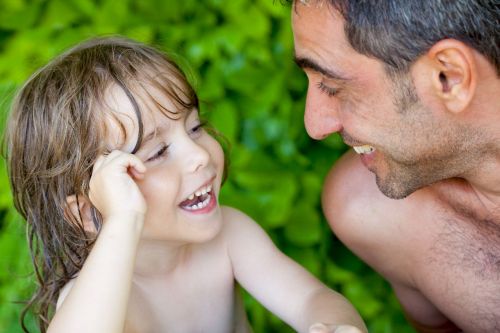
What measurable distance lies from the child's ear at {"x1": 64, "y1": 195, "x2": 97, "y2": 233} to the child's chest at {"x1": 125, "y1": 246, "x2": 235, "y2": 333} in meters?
0.22

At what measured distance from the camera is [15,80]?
10.6 feet

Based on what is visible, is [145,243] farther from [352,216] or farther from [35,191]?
[352,216]

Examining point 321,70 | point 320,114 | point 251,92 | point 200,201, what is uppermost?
point 321,70

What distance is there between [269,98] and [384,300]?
2.92ft

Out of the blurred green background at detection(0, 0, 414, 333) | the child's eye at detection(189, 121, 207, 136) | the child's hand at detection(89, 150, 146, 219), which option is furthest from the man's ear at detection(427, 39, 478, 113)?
the blurred green background at detection(0, 0, 414, 333)

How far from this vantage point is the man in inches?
90.2

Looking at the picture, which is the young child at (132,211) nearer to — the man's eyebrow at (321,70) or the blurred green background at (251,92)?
the man's eyebrow at (321,70)

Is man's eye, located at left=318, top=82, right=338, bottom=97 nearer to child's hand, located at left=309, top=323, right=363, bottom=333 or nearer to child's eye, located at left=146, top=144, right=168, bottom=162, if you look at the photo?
child's eye, located at left=146, top=144, right=168, bottom=162

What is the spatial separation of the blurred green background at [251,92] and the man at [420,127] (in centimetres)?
44

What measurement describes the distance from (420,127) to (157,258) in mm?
839

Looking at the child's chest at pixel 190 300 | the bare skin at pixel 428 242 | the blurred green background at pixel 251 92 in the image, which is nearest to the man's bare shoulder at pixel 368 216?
the bare skin at pixel 428 242

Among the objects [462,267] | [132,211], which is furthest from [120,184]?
[462,267]

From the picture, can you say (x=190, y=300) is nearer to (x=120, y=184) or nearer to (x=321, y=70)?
(x=120, y=184)

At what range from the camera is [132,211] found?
7.68ft
